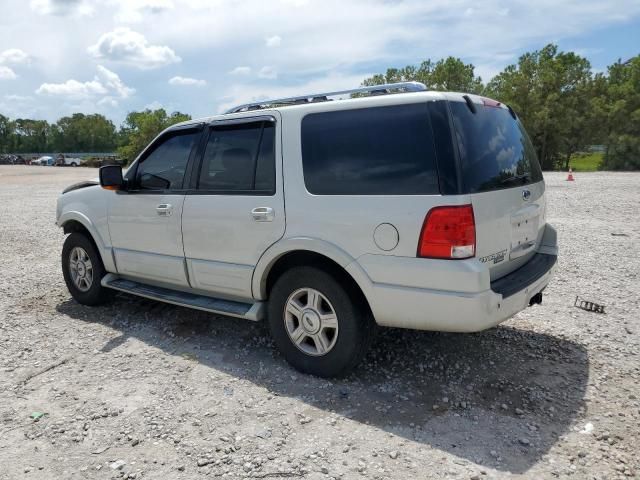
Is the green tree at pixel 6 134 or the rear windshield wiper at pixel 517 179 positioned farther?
the green tree at pixel 6 134

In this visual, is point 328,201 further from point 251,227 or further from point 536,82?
point 536,82

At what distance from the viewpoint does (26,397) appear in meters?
3.69

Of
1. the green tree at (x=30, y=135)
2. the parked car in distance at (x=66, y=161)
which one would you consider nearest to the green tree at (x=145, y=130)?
the parked car in distance at (x=66, y=161)

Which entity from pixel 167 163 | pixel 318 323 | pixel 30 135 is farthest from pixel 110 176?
pixel 30 135

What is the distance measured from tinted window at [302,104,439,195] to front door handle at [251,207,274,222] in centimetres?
37

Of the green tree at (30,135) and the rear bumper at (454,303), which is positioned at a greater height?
the green tree at (30,135)

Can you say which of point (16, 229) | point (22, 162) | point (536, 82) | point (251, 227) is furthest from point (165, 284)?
point (22, 162)

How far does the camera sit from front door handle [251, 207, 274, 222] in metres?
3.80

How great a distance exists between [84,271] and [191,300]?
1828 millimetres

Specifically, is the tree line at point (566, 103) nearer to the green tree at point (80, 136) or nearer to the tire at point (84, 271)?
the tire at point (84, 271)

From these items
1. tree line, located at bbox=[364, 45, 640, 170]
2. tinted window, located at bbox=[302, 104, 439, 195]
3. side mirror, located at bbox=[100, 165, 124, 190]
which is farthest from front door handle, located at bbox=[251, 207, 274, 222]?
tree line, located at bbox=[364, 45, 640, 170]

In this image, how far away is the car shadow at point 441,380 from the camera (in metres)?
3.06

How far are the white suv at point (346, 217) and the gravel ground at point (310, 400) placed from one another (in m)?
0.45

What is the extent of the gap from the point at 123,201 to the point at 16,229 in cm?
790
